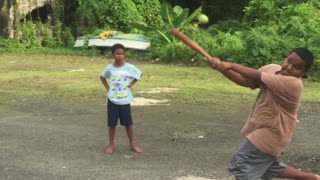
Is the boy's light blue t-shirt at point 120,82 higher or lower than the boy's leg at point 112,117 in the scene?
higher

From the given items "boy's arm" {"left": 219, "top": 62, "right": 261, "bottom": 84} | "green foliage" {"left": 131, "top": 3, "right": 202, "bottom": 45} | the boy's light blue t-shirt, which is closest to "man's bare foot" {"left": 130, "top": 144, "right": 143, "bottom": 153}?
the boy's light blue t-shirt

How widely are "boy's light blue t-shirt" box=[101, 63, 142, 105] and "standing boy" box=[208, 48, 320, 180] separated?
248 centimetres

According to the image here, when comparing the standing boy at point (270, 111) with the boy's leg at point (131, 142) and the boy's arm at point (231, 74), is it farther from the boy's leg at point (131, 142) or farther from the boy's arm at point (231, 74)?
the boy's leg at point (131, 142)

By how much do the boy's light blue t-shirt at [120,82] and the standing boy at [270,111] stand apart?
248 centimetres

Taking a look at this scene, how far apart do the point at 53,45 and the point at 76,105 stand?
11639 millimetres

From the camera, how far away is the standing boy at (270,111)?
410cm

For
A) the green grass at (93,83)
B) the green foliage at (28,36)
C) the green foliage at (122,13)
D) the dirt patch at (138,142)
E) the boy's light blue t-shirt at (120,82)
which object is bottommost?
the green grass at (93,83)

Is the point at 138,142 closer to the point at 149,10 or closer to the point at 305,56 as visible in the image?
the point at 305,56

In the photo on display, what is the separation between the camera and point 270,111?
421 centimetres

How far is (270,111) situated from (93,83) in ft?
28.2

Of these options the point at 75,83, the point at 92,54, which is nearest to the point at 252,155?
the point at 75,83

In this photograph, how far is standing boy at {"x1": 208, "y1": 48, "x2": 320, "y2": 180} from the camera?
4.10 metres

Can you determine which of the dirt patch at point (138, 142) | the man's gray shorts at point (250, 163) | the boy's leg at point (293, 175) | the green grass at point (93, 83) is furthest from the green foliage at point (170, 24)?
the man's gray shorts at point (250, 163)

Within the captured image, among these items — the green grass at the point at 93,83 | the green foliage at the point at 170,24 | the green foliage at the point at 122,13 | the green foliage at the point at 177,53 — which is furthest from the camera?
the green foliage at the point at 122,13
